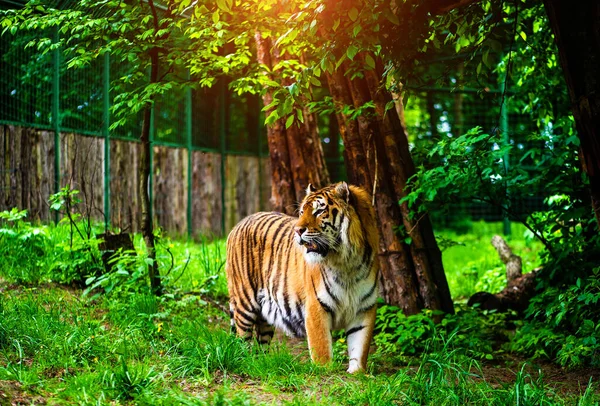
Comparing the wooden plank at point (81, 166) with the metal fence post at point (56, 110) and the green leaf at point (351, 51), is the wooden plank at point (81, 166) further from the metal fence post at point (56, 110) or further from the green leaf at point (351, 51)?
the green leaf at point (351, 51)

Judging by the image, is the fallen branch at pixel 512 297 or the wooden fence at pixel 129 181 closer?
the fallen branch at pixel 512 297

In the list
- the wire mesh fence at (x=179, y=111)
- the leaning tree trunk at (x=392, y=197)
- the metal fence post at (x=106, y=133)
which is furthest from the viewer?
the metal fence post at (x=106, y=133)

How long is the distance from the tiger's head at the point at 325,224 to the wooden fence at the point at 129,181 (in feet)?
8.31

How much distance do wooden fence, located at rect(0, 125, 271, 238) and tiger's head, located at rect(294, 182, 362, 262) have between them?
2533mm

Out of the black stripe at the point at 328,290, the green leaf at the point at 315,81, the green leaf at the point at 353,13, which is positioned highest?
the green leaf at the point at 353,13

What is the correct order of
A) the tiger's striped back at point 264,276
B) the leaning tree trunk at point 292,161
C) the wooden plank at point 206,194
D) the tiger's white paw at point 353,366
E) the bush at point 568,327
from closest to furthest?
the tiger's white paw at point 353,366, the bush at point 568,327, the tiger's striped back at point 264,276, the leaning tree trunk at point 292,161, the wooden plank at point 206,194

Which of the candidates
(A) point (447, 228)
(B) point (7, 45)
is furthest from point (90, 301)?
(A) point (447, 228)

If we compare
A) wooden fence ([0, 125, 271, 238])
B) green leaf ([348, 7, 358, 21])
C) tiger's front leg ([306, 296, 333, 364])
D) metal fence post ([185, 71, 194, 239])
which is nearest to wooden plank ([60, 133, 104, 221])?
wooden fence ([0, 125, 271, 238])

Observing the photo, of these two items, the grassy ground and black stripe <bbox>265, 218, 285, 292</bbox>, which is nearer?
the grassy ground

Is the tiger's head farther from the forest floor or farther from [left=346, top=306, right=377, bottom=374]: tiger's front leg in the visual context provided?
the forest floor

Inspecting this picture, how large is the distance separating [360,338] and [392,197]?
6.46ft

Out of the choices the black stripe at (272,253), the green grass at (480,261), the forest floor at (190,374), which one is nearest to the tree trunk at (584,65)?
the forest floor at (190,374)

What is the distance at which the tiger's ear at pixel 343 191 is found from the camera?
495 centimetres

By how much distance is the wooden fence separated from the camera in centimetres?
892
